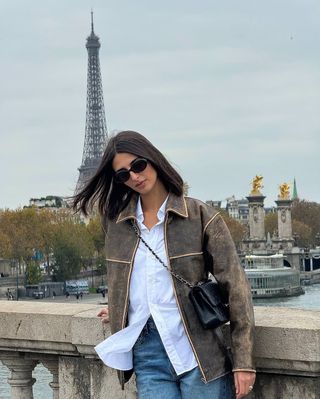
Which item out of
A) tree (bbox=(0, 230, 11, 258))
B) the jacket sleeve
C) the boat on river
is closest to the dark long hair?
the jacket sleeve

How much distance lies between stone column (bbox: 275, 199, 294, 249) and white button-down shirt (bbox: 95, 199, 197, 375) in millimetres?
80121

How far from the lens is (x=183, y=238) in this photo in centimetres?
348

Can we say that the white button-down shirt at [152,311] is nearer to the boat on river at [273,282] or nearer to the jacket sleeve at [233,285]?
the jacket sleeve at [233,285]

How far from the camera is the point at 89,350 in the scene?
13.5ft

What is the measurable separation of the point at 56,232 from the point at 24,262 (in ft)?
11.0

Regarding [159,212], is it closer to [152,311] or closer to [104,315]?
[152,311]

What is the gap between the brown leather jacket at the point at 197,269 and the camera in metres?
3.38

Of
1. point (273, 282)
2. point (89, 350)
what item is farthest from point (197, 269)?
point (273, 282)

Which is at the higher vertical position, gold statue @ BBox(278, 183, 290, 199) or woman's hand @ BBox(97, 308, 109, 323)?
gold statue @ BBox(278, 183, 290, 199)

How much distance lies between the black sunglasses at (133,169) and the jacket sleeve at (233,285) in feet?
1.03

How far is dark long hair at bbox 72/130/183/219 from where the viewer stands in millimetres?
3559

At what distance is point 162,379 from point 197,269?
1.34 feet

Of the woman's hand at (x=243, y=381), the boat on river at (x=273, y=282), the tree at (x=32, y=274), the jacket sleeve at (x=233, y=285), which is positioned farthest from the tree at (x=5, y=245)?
the woman's hand at (x=243, y=381)

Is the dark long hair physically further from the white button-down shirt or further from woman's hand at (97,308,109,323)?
woman's hand at (97,308,109,323)
